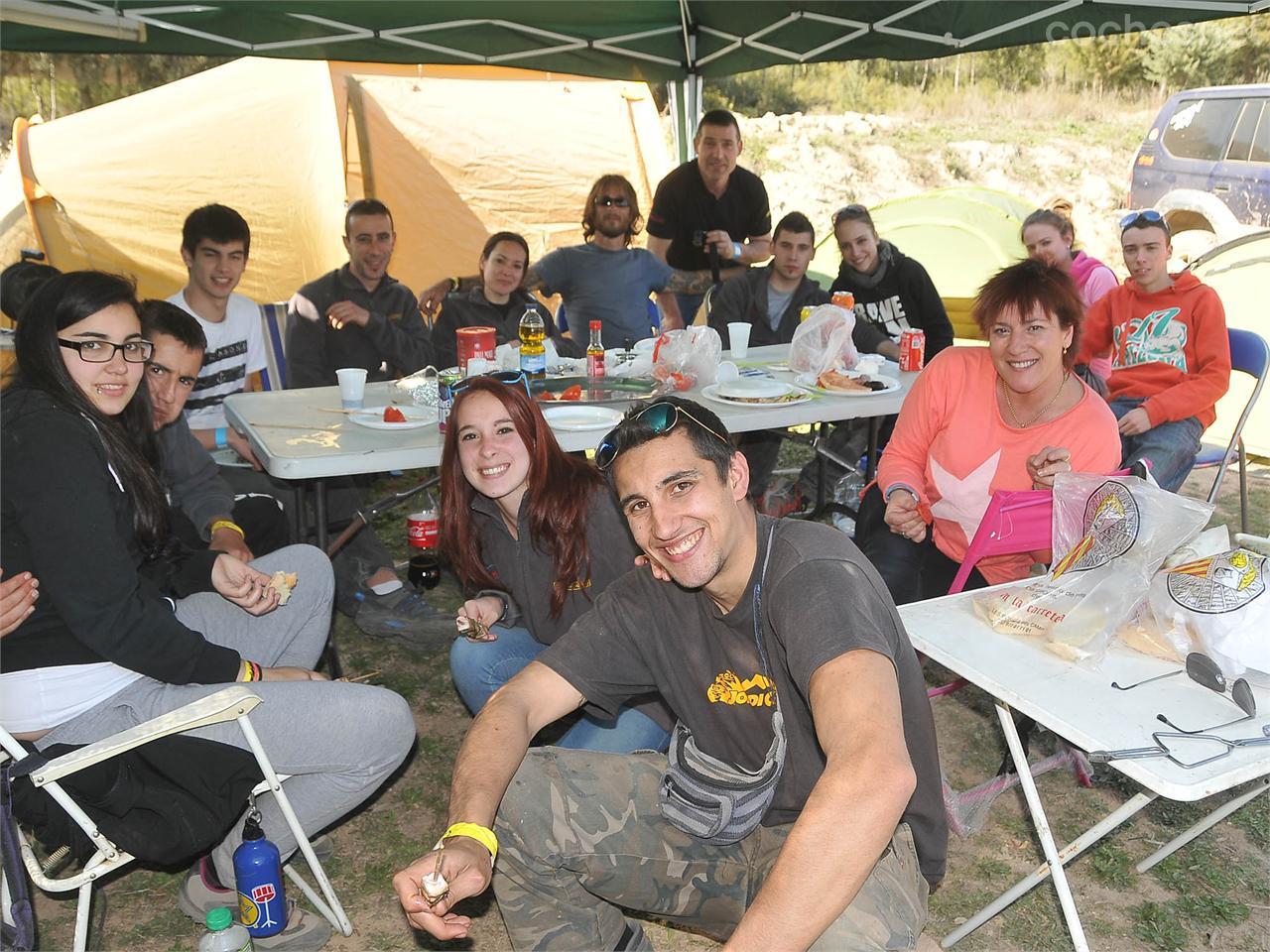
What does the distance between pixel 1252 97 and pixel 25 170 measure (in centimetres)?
938

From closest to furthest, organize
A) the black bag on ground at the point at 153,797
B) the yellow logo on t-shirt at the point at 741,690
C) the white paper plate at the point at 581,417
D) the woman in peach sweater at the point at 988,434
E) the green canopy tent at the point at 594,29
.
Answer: the yellow logo on t-shirt at the point at 741,690 < the black bag on ground at the point at 153,797 < the woman in peach sweater at the point at 988,434 < the white paper plate at the point at 581,417 < the green canopy tent at the point at 594,29

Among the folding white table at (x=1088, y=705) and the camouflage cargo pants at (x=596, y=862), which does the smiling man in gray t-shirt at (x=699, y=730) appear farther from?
the folding white table at (x=1088, y=705)

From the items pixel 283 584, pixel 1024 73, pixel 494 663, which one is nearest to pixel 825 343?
pixel 494 663

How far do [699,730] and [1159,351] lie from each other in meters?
3.45

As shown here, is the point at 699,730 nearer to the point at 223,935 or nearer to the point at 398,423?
the point at 223,935

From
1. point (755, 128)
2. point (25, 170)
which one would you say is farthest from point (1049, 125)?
point (25, 170)

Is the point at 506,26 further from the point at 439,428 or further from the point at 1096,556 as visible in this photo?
the point at 1096,556

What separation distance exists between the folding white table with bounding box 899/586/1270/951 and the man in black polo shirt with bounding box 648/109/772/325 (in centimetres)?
436

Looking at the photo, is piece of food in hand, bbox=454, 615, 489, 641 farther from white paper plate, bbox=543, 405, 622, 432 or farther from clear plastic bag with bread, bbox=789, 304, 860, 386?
clear plastic bag with bread, bbox=789, 304, 860, 386

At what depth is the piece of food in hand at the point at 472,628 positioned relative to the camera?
259 cm

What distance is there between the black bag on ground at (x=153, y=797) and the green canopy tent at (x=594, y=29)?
433cm

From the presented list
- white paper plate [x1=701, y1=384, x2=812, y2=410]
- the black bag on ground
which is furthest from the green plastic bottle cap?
white paper plate [x1=701, y1=384, x2=812, y2=410]

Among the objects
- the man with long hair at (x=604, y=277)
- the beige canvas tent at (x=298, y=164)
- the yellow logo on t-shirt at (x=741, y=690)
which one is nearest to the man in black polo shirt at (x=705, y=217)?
the man with long hair at (x=604, y=277)

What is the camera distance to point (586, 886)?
189 cm
